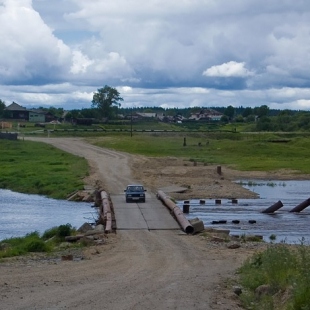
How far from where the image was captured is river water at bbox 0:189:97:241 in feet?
124

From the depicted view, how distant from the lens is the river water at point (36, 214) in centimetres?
3765

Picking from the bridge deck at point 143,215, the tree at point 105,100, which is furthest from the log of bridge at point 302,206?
the tree at point 105,100

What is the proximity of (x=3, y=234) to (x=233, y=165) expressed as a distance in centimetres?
4512

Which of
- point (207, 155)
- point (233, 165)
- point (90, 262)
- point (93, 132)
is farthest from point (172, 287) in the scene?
point (93, 132)

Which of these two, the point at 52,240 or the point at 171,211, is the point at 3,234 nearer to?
the point at 52,240

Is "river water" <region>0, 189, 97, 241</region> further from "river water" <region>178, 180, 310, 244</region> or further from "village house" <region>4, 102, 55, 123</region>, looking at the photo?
"village house" <region>4, 102, 55, 123</region>

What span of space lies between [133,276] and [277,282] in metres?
4.24

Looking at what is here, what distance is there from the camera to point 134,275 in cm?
1995

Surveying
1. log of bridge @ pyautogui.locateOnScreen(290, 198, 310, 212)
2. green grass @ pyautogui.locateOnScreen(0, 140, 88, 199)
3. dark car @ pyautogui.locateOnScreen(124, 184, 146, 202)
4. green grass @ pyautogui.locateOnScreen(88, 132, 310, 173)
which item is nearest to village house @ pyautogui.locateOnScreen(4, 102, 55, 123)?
green grass @ pyautogui.locateOnScreen(88, 132, 310, 173)

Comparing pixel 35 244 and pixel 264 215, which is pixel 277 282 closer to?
pixel 35 244

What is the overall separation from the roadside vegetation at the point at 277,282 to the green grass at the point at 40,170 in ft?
121

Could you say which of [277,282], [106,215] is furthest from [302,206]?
[277,282]

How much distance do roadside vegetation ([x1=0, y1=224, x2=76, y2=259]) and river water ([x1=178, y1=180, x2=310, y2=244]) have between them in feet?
25.3

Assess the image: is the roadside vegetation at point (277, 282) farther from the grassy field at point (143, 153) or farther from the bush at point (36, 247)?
the grassy field at point (143, 153)
